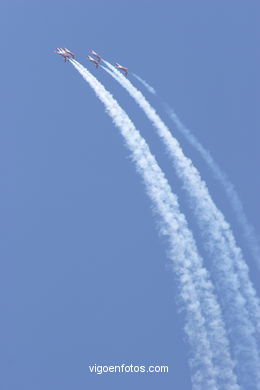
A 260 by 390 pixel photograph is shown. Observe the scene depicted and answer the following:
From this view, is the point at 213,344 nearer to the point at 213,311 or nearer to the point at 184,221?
the point at 213,311

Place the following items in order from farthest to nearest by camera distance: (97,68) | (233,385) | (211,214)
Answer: (97,68), (211,214), (233,385)

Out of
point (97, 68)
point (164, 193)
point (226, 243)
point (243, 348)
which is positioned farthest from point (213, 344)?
point (97, 68)

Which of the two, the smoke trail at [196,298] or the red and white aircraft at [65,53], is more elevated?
the red and white aircraft at [65,53]

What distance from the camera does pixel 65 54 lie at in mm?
40812

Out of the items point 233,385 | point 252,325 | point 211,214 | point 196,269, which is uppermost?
point 211,214

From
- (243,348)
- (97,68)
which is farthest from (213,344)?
(97,68)

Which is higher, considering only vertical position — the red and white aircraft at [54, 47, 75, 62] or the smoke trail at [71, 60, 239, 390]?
the red and white aircraft at [54, 47, 75, 62]

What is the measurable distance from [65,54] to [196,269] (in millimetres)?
12083

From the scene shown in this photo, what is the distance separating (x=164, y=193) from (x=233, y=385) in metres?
8.35

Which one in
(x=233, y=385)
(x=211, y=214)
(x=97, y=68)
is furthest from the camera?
(x=97, y=68)

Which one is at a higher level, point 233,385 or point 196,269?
point 196,269

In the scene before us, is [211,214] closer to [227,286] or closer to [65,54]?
[227,286]

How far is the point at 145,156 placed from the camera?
126 feet

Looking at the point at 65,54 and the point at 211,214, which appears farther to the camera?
the point at 65,54
